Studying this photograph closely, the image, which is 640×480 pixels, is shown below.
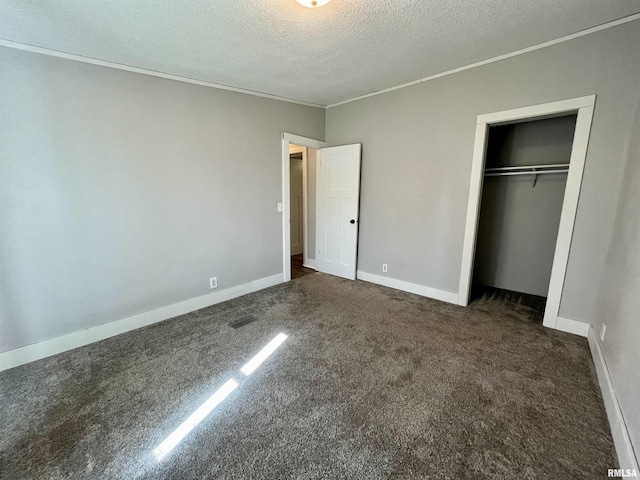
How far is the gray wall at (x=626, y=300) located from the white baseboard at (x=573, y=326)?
0.19 meters

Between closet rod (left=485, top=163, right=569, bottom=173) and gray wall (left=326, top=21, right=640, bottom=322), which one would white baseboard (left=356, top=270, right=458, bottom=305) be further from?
closet rod (left=485, top=163, right=569, bottom=173)

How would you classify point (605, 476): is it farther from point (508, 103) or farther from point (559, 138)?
point (559, 138)

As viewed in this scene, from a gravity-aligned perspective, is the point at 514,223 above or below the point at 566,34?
below

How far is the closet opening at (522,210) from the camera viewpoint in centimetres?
323

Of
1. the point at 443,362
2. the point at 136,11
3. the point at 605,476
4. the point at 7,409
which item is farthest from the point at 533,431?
the point at 136,11

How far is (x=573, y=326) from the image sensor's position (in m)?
2.56

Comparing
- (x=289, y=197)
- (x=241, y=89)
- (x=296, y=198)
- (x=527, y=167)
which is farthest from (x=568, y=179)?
(x=296, y=198)

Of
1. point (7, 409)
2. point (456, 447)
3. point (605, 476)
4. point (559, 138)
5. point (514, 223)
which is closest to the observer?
point (605, 476)

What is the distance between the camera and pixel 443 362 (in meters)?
2.15

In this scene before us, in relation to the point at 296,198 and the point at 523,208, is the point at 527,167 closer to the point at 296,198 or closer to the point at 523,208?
the point at 523,208

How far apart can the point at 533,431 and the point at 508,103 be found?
2.78m

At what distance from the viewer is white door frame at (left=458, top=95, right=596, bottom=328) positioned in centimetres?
235

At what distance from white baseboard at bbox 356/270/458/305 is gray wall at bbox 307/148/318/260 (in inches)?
41.1

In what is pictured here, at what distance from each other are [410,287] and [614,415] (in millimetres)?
2177
